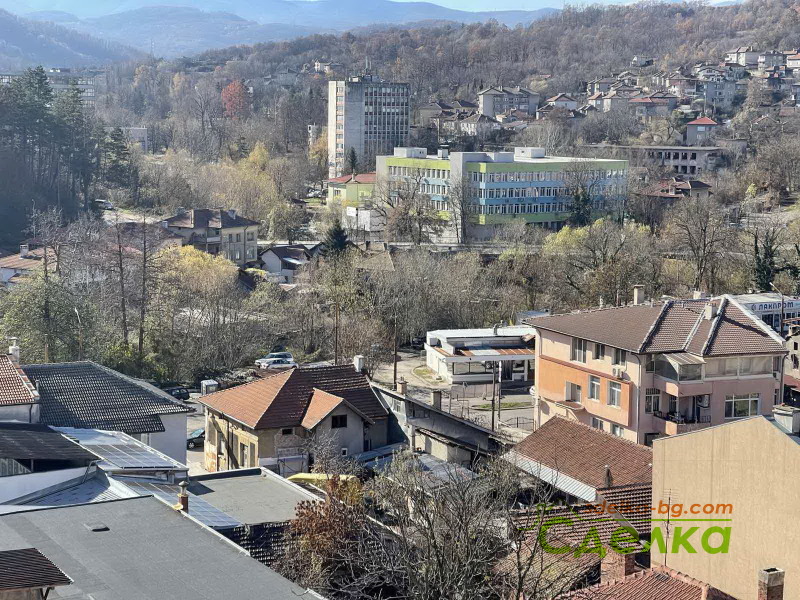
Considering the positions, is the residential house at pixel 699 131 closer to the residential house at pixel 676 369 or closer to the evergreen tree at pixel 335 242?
the evergreen tree at pixel 335 242

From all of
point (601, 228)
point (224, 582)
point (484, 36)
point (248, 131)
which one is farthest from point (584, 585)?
point (484, 36)

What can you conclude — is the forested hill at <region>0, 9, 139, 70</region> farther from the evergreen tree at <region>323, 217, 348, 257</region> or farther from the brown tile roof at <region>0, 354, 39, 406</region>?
the brown tile roof at <region>0, 354, 39, 406</region>

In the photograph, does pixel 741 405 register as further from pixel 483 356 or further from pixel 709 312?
pixel 483 356

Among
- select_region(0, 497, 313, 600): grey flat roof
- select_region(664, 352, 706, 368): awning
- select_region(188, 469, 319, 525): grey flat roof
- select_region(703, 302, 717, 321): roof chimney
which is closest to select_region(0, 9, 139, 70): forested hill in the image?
select_region(703, 302, 717, 321): roof chimney

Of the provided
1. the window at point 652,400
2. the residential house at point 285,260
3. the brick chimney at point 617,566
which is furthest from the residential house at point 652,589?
the residential house at point 285,260

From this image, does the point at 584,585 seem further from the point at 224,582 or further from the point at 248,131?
the point at 248,131

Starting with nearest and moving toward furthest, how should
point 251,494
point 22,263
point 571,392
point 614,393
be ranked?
point 251,494 < point 614,393 < point 571,392 < point 22,263

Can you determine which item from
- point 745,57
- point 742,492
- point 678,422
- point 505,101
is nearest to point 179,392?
point 678,422
